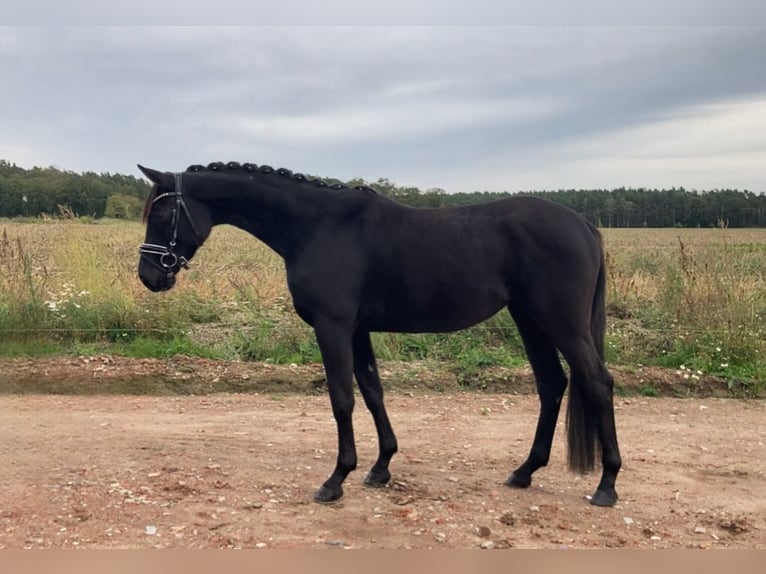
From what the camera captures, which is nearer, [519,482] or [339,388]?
[339,388]

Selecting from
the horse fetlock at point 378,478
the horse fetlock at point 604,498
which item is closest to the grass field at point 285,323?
the horse fetlock at point 378,478

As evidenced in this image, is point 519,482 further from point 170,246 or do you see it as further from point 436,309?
point 170,246

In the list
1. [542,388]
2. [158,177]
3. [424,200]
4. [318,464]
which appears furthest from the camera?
[424,200]

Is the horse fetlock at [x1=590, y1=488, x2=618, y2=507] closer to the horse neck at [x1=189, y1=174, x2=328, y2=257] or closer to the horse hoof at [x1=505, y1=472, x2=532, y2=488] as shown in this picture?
the horse hoof at [x1=505, y1=472, x2=532, y2=488]

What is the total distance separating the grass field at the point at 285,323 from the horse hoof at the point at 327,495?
386 centimetres

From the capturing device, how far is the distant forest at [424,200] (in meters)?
9.12

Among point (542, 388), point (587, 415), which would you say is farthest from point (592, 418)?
point (542, 388)

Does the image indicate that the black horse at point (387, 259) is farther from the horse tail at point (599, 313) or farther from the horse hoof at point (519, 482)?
the horse hoof at point (519, 482)

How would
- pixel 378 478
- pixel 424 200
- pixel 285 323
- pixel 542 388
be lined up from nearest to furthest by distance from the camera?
pixel 378 478 → pixel 542 388 → pixel 424 200 → pixel 285 323

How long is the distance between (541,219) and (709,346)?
517 cm

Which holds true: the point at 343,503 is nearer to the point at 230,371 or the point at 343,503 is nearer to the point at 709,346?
the point at 230,371

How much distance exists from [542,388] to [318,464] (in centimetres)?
188

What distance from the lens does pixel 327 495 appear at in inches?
163

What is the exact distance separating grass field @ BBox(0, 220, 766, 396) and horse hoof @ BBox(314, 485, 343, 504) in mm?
3856
